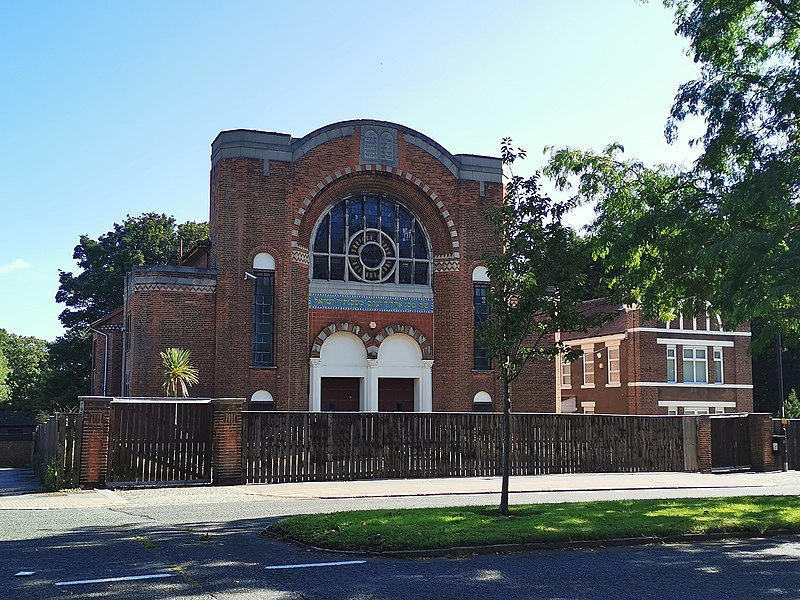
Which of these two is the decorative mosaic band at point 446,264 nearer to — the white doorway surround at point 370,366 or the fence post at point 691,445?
the white doorway surround at point 370,366

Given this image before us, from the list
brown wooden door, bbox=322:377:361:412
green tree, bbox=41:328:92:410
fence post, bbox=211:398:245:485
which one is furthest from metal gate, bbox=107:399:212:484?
green tree, bbox=41:328:92:410

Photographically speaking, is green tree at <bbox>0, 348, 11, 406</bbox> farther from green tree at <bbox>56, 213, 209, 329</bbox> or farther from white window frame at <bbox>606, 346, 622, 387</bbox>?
white window frame at <bbox>606, 346, 622, 387</bbox>

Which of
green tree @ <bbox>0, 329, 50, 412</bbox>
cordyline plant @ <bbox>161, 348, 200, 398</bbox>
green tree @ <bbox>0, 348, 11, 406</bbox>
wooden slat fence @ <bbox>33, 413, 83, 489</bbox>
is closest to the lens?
wooden slat fence @ <bbox>33, 413, 83, 489</bbox>

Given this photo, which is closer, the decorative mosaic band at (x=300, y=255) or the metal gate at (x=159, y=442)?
the metal gate at (x=159, y=442)

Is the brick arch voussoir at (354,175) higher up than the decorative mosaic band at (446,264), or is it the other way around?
the brick arch voussoir at (354,175)

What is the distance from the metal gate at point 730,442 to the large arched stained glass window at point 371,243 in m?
12.3

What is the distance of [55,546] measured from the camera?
11.0 meters

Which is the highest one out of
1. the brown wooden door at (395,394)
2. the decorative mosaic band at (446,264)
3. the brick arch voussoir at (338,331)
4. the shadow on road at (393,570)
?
the decorative mosaic band at (446,264)

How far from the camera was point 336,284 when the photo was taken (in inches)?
1318

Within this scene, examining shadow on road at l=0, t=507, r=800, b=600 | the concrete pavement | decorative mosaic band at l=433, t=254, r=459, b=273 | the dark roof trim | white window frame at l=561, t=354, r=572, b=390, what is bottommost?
the concrete pavement

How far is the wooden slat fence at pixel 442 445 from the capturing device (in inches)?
859

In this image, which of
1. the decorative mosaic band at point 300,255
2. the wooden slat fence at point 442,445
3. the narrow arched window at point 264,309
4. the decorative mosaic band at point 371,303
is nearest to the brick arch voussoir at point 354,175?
the decorative mosaic band at point 300,255

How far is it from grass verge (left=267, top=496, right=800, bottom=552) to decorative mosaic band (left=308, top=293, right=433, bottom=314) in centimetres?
1935

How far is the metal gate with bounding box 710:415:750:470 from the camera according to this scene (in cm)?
2841
